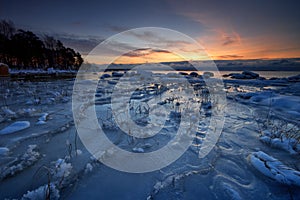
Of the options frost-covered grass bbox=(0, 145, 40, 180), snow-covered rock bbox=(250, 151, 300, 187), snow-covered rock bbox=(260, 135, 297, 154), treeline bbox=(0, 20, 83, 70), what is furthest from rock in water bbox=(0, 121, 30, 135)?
treeline bbox=(0, 20, 83, 70)

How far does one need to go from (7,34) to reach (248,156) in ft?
178

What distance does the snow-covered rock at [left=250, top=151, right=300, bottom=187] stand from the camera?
171 centimetres

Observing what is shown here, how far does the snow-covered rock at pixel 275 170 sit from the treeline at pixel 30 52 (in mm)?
41667

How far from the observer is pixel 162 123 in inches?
148

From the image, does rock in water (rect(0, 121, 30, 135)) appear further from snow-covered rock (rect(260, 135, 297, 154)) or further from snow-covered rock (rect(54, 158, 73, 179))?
snow-covered rock (rect(260, 135, 297, 154))

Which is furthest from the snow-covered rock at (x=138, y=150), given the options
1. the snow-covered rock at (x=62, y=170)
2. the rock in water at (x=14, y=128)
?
the rock in water at (x=14, y=128)

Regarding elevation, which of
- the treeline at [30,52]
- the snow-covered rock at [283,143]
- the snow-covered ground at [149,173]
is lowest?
the snow-covered ground at [149,173]

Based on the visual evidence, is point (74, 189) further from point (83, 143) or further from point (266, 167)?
point (266, 167)

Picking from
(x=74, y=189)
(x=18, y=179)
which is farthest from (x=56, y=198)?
(x=18, y=179)

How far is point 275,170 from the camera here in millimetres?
1858

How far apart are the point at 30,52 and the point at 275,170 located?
143ft

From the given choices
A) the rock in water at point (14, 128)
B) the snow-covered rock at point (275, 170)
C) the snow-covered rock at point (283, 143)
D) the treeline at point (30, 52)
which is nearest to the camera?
the snow-covered rock at point (275, 170)

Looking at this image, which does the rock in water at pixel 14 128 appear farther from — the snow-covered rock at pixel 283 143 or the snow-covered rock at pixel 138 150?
the snow-covered rock at pixel 283 143

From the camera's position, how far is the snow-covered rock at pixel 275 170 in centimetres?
171
